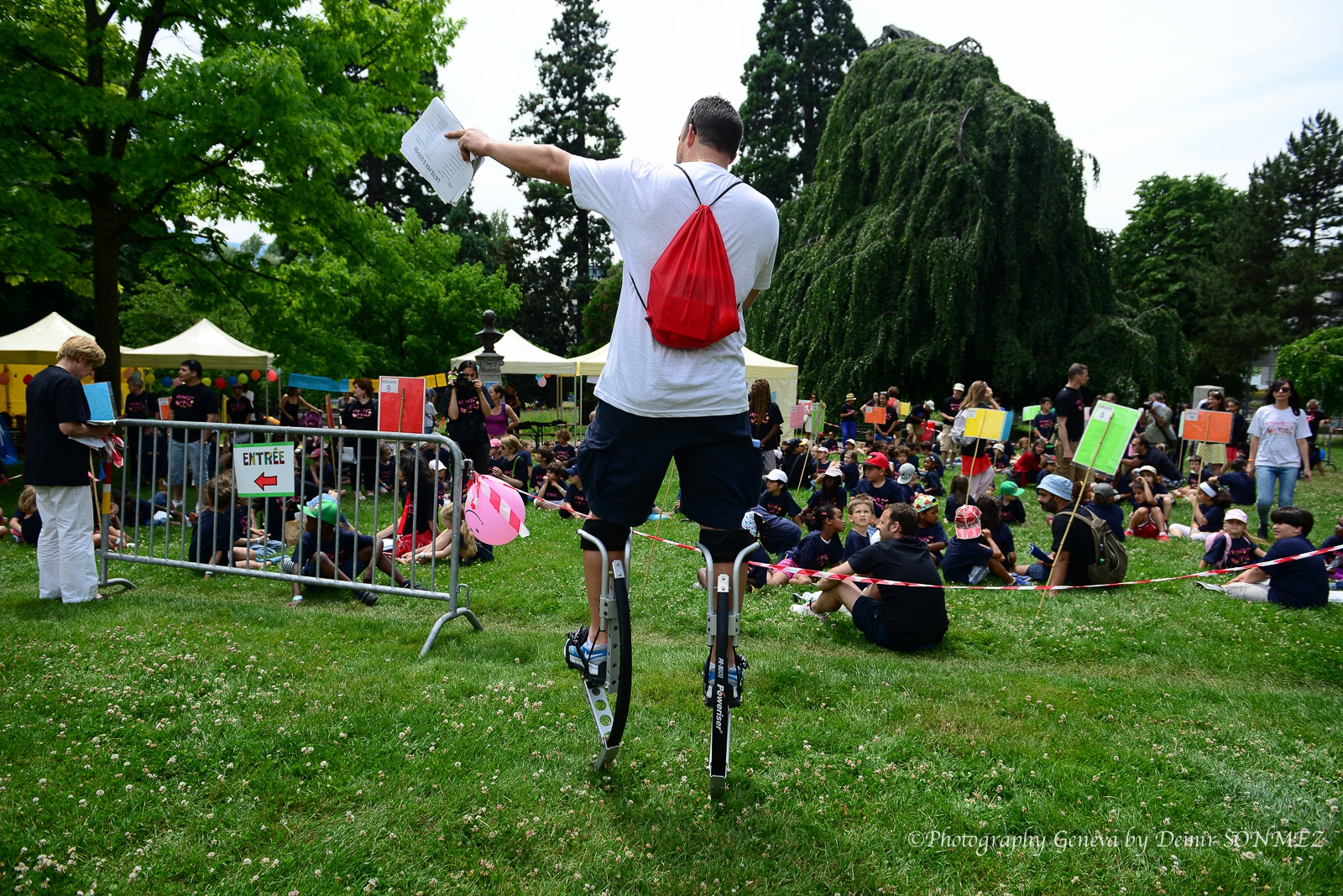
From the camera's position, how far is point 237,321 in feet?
97.8

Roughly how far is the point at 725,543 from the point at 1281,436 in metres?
11.9

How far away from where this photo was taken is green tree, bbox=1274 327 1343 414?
27812 mm

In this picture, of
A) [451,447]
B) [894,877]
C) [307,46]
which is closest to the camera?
[894,877]

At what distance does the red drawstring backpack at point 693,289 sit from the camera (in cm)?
266

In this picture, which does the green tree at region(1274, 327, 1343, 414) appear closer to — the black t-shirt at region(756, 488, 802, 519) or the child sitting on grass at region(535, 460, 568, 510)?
the black t-shirt at region(756, 488, 802, 519)

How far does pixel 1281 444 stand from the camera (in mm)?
A: 11383

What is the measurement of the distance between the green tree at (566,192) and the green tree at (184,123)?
33.2 meters

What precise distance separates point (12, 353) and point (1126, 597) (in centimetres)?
2013

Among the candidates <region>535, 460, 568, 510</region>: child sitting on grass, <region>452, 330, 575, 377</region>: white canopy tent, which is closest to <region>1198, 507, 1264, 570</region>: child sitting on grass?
<region>535, 460, 568, 510</region>: child sitting on grass

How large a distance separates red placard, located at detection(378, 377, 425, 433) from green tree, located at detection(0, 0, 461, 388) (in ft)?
10.5

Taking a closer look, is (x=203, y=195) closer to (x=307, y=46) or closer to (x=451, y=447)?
(x=307, y=46)

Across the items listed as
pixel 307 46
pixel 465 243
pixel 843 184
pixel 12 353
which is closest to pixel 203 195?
pixel 307 46

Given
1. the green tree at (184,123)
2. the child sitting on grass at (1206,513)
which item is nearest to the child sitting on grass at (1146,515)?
the child sitting on grass at (1206,513)

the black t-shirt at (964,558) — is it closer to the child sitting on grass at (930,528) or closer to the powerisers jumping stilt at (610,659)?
the child sitting on grass at (930,528)
